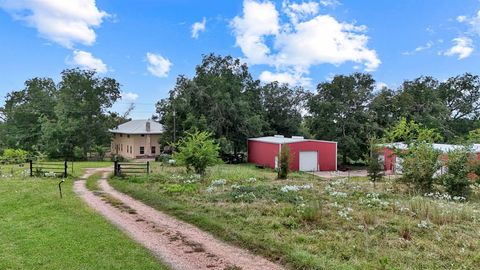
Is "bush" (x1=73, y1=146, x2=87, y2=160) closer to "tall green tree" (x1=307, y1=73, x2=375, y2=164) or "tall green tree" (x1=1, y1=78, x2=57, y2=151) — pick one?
"tall green tree" (x1=1, y1=78, x2=57, y2=151)

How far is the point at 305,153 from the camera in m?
35.9

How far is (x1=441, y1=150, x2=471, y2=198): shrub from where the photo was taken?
16.0 meters

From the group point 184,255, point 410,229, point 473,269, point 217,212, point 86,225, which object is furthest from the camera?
point 217,212

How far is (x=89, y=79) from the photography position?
145 feet

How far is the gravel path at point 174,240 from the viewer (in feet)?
23.1

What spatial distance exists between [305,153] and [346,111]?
957 cm

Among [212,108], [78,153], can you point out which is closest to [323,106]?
[212,108]

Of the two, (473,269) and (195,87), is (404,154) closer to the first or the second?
(473,269)

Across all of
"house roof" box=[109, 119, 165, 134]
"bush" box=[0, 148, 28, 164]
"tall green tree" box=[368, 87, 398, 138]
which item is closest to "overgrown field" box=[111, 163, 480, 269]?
"bush" box=[0, 148, 28, 164]

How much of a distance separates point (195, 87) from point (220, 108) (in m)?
3.51

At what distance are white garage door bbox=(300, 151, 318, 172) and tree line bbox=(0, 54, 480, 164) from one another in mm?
6563

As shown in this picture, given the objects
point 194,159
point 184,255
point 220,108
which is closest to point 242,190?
point 194,159

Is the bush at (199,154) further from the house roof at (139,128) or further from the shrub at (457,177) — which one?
the house roof at (139,128)

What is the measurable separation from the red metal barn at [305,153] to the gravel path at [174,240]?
77.1ft
